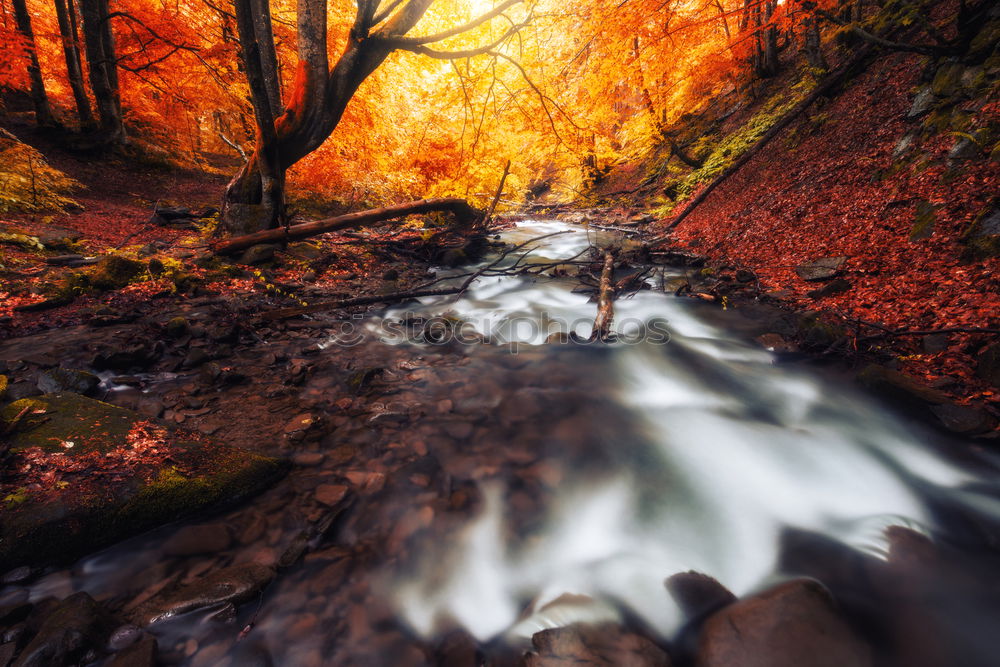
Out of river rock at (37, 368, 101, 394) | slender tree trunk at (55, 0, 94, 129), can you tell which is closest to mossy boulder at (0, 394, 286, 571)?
river rock at (37, 368, 101, 394)

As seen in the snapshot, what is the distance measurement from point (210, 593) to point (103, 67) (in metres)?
15.3

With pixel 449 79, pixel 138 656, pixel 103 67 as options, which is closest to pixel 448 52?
pixel 449 79

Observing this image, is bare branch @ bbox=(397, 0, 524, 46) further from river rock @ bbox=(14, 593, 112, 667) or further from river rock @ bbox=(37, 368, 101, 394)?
river rock @ bbox=(14, 593, 112, 667)

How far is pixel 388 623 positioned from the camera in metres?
1.95

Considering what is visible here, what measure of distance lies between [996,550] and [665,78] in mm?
13475

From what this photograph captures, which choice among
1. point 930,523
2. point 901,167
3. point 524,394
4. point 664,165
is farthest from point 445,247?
point 664,165

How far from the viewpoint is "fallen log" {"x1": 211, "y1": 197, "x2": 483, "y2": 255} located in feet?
20.8

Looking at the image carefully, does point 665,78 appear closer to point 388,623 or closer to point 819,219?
point 819,219

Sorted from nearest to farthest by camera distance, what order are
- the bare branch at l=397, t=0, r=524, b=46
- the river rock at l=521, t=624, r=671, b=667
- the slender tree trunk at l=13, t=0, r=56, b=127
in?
the river rock at l=521, t=624, r=671, b=667 < the bare branch at l=397, t=0, r=524, b=46 < the slender tree trunk at l=13, t=0, r=56, b=127

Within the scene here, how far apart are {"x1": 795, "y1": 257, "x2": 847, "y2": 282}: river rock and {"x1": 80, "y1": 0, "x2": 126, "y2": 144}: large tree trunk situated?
1602 cm

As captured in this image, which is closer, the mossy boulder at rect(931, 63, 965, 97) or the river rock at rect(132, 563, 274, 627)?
the river rock at rect(132, 563, 274, 627)

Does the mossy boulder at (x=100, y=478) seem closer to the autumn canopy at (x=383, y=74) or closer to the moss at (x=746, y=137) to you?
the autumn canopy at (x=383, y=74)

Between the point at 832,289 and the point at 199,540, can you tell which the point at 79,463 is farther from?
the point at 832,289

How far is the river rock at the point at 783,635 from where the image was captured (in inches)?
65.7
